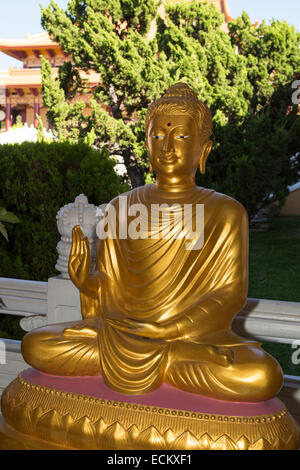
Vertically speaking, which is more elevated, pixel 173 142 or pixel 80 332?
pixel 173 142

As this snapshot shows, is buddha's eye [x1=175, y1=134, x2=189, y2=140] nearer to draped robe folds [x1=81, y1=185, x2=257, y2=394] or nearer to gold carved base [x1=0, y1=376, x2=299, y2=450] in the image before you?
draped robe folds [x1=81, y1=185, x2=257, y2=394]

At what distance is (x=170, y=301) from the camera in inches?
78.6

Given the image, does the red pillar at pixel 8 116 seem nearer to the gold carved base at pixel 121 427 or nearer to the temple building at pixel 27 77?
the temple building at pixel 27 77

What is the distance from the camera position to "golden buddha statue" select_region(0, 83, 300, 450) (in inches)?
65.4

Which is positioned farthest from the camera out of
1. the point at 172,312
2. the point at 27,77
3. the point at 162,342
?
the point at 27,77

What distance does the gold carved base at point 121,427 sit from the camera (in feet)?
5.24

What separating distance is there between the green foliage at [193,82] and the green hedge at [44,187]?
341 centimetres

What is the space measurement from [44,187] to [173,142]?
1.93m

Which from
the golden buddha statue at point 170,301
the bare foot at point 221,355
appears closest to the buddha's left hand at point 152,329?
the golden buddha statue at point 170,301

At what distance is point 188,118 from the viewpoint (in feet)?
6.73

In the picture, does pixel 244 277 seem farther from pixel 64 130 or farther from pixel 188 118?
pixel 64 130

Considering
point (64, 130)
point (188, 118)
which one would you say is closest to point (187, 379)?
point (188, 118)

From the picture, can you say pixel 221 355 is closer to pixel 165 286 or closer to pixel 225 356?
pixel 225 356

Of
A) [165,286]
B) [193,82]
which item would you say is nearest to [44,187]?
[165,286]
